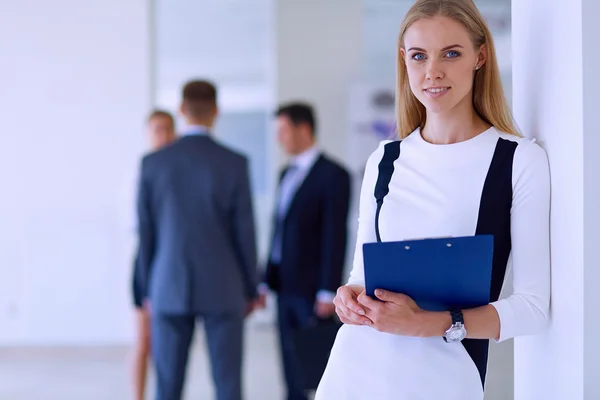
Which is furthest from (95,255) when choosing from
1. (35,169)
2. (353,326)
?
(353,326)

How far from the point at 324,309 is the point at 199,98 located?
1.26 meters

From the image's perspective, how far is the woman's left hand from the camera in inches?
55.1

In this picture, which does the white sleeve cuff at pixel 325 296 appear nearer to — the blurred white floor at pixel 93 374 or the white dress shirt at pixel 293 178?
the white dress shirt at pixel 293 178

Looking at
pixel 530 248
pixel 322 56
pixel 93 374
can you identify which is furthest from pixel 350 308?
pixel 322 56

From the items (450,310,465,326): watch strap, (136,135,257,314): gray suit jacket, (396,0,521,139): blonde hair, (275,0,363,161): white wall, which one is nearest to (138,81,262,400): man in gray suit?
(136,135,257,314): gray suit jacket

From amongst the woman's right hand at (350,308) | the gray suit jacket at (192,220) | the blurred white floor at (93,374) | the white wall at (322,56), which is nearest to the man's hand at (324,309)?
the gray suit jacket at (192,220)

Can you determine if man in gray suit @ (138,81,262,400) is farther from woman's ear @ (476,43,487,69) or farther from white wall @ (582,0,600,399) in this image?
white wall @ (582,0,600,399)

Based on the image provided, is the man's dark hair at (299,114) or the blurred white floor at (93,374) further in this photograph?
the blurred white floor at (93,374)

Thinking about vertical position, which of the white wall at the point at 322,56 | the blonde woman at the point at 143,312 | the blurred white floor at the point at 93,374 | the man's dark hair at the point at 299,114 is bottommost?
the blurred white floor at the point at 93,374

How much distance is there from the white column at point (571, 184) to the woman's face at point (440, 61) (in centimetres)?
16

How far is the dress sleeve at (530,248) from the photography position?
1.45 m

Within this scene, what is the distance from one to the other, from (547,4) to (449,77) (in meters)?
0.24

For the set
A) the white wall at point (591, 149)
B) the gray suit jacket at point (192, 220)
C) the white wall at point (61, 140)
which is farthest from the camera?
the white wall at point (61, 140)

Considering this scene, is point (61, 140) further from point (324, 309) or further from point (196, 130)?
point (324, 309)
